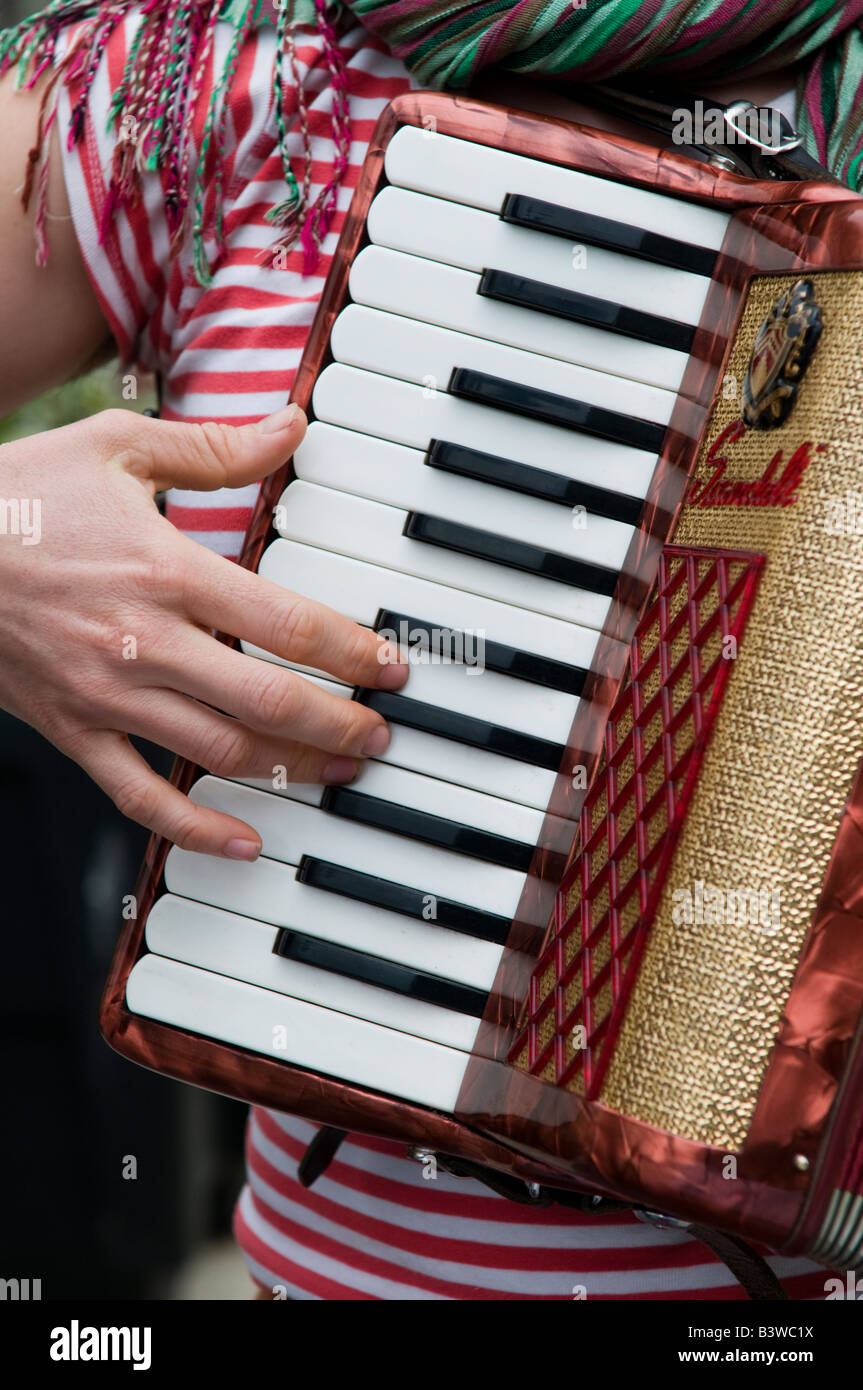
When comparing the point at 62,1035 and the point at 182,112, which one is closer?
the point at 182,112

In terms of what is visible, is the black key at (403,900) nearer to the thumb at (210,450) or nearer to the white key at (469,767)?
the white key at (469,767)

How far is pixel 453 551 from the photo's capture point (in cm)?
72

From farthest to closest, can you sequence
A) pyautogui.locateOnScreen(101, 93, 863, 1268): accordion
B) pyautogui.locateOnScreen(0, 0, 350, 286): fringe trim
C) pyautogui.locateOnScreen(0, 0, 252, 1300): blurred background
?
1. pyautogui.locateOnScreen(0, 0, 252, 1300): blurred background
2. pyautogui.locateOnScreen(0, 0, 350, 286): fringe trim
3. pyautogui.locateOnScreen(101, 93, 863, 1268): accordion

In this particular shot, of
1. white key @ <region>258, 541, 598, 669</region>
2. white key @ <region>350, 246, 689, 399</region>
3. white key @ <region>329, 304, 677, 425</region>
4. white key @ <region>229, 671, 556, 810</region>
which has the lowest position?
white key @ <region>229, 671, 556, 810</region>

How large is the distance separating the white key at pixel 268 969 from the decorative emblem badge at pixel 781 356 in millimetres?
416

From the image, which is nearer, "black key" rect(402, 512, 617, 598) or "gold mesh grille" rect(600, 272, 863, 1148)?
"gold mesh grille" rect(600, 272, 863, 1148)

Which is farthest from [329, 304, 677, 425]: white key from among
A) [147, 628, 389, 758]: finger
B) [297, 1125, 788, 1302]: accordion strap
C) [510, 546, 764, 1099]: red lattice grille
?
[297, 1125, 788, 1302]: accordion strap

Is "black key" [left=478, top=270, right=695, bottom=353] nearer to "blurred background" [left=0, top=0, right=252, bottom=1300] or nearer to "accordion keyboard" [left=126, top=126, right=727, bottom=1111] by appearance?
"accordion keyboard" [left=126, top=126, right=727, bottom=1111]

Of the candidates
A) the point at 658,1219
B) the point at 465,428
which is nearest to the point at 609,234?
the point at 465,428

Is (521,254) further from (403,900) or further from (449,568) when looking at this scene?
(403,900)

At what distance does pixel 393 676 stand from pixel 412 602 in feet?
0.18

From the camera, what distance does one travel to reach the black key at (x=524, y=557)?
71cm

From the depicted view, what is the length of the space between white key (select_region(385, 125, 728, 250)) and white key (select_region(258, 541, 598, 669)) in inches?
10.0

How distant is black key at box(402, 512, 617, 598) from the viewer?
71 cm
